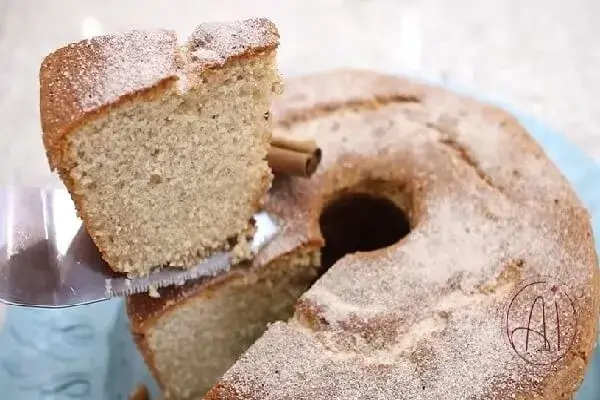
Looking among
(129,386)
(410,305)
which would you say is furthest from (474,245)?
(129,386)

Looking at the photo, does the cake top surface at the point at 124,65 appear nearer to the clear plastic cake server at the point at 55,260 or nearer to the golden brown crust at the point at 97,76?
the golden brown crust at the point at 97,76

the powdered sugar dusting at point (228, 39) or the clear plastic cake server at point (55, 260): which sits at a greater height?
the powdered sugar dusting at point (228, 39)

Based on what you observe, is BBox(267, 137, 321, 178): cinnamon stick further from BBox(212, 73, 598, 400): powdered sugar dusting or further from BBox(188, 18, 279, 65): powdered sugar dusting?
BBox(188, 18, 279, 65): powdered sugar dusting

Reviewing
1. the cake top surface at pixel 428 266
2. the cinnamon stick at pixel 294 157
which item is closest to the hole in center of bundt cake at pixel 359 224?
the cake top surface at pixel 428 266

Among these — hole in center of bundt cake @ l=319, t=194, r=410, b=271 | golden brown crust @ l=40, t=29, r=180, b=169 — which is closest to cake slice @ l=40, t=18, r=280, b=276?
golden brown crust @ l=40, t=29, r=180, b=169

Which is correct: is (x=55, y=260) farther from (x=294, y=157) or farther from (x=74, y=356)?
(x=294, y=157)
